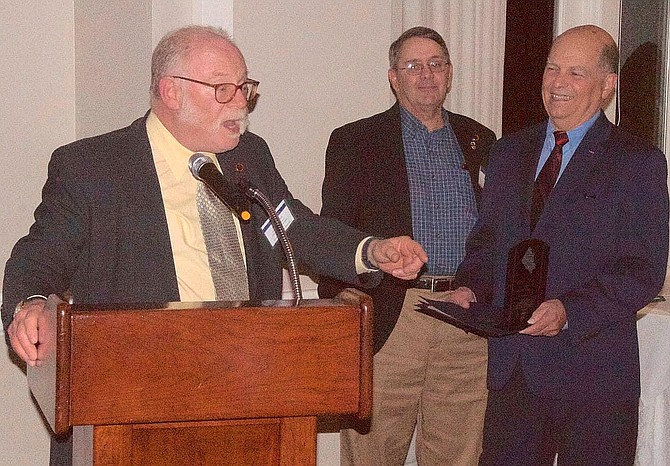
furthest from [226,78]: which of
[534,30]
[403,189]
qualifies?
[534,30]

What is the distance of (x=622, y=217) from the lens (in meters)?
3.34

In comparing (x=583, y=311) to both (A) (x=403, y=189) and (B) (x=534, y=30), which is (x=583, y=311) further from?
(B) (x=534, y=30)

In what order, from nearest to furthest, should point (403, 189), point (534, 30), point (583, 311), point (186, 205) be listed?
point (186, 205) < point (583, 311) < point (403, 189) < point (534, 30)

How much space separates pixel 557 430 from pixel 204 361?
1.77 meters

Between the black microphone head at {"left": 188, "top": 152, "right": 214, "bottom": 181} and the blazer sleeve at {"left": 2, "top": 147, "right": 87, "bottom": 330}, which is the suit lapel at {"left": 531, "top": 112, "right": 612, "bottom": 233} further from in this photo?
the blazer sleeve at {"left": 2, "top": 147, "right": 87, "bottom": 330}

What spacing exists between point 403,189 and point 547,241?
0.92 metres

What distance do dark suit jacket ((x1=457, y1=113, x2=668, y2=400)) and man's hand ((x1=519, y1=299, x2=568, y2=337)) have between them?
0.10ft

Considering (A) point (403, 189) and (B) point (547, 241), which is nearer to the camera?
(B) point (547, 241)

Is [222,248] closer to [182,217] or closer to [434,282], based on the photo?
[182,217]

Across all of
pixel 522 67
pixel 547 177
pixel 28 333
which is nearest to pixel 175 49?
pixel 28 333

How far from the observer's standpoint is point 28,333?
6.93 ft

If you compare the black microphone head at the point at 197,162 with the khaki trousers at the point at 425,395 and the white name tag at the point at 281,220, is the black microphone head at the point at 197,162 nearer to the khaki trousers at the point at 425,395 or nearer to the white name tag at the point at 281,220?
the white name tag at the point at 281,220

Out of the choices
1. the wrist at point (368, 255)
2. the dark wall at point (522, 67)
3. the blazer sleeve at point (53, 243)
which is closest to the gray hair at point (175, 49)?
the blazer sleeve at point (53, 243)

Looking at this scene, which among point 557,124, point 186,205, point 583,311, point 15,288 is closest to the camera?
point 15,288
